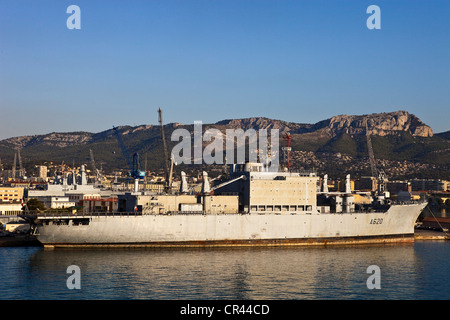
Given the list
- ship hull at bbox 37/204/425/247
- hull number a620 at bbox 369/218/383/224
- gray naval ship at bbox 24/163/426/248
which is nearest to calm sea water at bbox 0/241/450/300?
ship hull at bbox 37/204/425/247

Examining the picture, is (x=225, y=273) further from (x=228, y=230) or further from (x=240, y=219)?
(x=240, y=219)

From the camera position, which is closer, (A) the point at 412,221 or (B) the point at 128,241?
(B) the point at 128,241

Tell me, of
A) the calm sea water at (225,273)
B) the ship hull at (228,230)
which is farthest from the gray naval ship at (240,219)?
the calm sea water at (225,273)

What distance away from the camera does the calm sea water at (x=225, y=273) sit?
34.7 m

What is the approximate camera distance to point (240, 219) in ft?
173

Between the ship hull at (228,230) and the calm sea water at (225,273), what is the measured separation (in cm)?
143

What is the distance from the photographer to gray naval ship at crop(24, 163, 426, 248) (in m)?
49.7

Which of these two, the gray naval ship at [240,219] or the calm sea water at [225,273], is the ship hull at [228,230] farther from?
the calm sea water at [225,273]

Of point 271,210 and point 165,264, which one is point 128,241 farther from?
point 271,210
